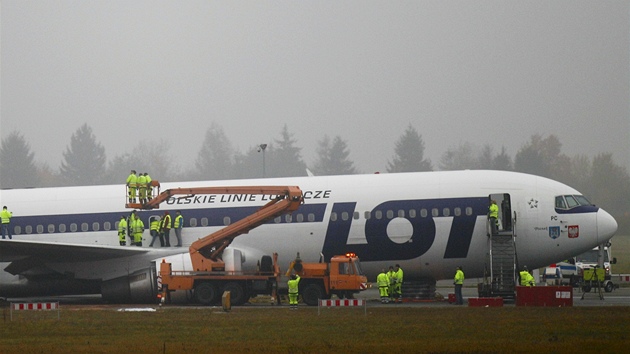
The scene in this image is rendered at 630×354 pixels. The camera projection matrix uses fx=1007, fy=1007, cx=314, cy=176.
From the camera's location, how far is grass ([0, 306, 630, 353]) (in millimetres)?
21453

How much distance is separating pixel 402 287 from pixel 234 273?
21.0 feet

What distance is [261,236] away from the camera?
36.9 m

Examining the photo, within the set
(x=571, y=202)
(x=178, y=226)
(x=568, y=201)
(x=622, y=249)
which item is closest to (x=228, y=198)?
(x=178, y=226)

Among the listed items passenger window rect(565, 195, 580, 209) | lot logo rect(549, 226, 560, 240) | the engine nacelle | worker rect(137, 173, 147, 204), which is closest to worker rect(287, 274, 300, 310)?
the engine nacelle

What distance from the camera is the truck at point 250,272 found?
111 ft

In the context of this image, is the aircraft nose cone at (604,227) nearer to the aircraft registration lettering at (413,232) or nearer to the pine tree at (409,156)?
the aircraft registration lettering at (413,232)

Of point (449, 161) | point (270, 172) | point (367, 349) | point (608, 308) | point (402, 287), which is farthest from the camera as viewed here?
point (270, 172)

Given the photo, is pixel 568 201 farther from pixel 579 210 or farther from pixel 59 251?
pixel 59 251

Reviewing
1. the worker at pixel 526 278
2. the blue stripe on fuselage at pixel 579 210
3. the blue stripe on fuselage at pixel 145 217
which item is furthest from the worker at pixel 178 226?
the blue stripe on fuselage at pixel 579 210

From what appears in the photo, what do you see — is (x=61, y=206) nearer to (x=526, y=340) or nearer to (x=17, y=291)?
(x=17, y=291)

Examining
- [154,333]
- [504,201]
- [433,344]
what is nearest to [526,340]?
[433,344]

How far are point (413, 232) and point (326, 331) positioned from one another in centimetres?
1180

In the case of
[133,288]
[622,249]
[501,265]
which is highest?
[622,249]

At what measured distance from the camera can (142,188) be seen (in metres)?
37.2
